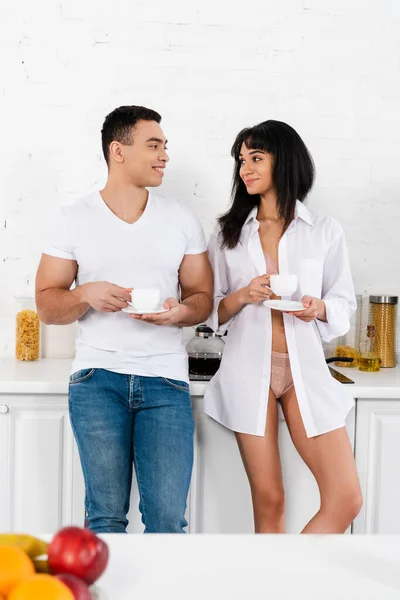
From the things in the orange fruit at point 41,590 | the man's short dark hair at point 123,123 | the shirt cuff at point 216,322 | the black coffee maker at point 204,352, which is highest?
the man's short dark hair at point 123,123

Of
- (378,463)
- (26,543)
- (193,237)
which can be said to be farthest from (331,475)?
(26,543)

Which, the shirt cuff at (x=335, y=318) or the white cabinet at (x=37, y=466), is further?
the white cabinet at (x=37, y=466)

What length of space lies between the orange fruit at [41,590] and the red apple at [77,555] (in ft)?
0.19

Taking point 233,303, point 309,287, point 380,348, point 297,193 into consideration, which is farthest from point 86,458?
point 380,348

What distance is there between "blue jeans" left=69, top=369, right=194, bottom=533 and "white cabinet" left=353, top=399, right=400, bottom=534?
61cm

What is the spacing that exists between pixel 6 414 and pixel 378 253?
5.04 feet

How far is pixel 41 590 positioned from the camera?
0.80 metres

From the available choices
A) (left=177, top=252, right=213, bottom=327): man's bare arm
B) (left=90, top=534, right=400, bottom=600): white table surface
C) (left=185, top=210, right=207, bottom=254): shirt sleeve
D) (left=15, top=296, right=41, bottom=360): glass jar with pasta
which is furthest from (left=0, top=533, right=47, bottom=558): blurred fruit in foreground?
(left=15, top=296, right=41, bottom=360): glass jar with pasta

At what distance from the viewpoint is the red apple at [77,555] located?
887mm

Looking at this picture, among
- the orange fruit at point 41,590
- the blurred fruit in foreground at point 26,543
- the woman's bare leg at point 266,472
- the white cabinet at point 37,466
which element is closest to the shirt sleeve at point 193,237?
the woman's bare leg at point 266,472

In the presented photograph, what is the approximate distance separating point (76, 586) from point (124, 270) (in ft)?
4.88

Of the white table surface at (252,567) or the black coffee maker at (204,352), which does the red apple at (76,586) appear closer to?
the white table surface at (252,567)

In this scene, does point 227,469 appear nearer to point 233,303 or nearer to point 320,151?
point 233,303

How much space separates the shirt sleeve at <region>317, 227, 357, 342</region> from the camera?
222 centimetres
